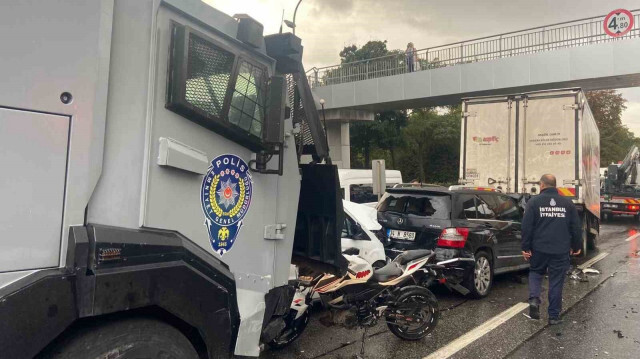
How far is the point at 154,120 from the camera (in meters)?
2.17

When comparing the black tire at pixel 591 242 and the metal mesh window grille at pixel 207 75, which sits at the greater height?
the metal mesh window grille at pixel 207 75

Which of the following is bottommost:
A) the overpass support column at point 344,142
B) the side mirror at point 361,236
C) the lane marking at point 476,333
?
the lane marking at point 476,333

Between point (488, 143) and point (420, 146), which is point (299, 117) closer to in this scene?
point (488, 143)

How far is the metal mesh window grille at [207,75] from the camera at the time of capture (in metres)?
2.29

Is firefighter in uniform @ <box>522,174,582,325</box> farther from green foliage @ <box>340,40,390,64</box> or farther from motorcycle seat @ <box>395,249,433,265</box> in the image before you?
green foliage @ <box>340,40,390,64</box>

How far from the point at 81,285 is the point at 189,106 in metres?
0.97

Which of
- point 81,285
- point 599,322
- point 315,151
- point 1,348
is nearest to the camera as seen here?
A: point 1,348

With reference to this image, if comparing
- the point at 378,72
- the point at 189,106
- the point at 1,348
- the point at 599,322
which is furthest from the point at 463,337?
the point at 378,72

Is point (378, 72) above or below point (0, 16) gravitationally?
above

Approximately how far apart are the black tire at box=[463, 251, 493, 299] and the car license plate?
0.95m

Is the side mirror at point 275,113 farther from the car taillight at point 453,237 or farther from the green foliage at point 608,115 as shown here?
the green foliage at point 608,115

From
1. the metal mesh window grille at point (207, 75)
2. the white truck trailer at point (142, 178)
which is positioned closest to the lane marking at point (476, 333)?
the white truck trailer at point (142, 178)

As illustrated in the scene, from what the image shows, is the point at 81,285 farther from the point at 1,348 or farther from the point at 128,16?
the point at 128,16

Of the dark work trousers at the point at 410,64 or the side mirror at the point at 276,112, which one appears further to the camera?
the dark work trousers at the point at 410,64
